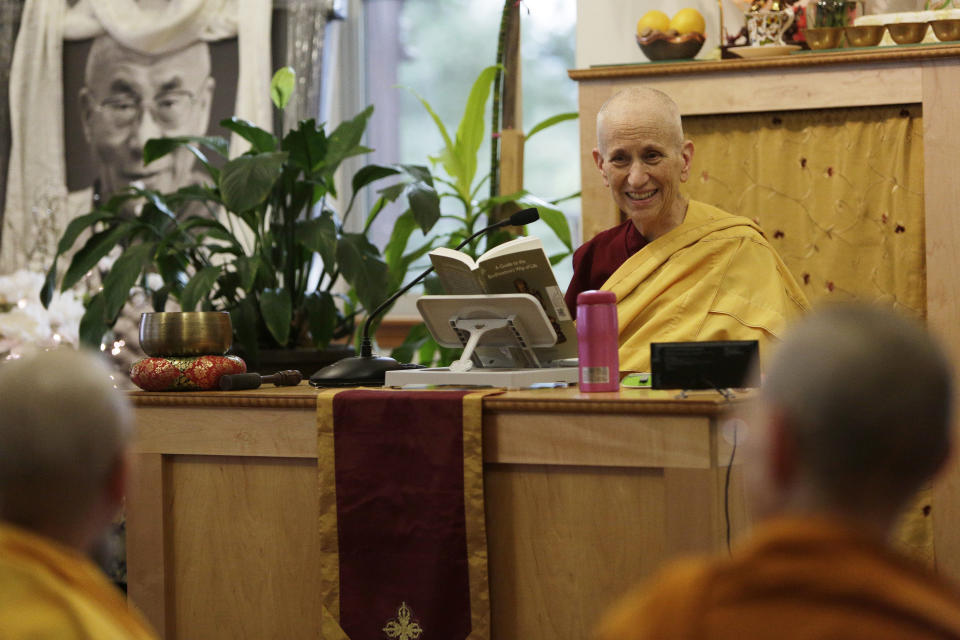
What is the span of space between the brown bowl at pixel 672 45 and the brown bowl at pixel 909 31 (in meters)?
0.53

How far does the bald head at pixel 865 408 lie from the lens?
906 millimetres

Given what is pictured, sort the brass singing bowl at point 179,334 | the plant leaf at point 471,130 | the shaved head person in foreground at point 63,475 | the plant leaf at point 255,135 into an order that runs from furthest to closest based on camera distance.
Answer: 1. the plant leaf at point 471,130
2. the plant leaf at point 255,135
3. the brass singing bowl at point 179,334
4. the shaved head person in foreground at point 63,475

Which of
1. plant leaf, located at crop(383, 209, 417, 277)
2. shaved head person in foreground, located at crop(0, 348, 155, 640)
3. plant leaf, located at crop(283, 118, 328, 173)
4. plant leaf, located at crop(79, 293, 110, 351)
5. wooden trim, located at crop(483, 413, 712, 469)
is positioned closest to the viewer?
shaved head person in foreground, located at crop(0, 348, 155, 640)

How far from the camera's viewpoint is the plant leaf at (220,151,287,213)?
10.5 feet

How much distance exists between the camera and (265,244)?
11.7 feet

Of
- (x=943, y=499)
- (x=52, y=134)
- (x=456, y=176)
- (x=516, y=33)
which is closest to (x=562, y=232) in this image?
(x=456, y=176)

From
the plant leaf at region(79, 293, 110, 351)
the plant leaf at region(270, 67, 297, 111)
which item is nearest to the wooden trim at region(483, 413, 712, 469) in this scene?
the plant leaf at region(79, 293, 110, 351)

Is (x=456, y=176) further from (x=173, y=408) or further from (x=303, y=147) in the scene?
(x=173, y=408)

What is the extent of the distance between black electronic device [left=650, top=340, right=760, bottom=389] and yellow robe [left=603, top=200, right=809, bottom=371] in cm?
46

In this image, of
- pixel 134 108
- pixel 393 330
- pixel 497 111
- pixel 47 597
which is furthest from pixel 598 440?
pixel 134 108

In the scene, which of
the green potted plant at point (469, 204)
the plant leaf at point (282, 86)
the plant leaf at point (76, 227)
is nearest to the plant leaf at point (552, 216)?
the green potted plant at point (469, 204)

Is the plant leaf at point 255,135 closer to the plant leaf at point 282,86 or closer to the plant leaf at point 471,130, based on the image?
the plant leaf at point 282,86

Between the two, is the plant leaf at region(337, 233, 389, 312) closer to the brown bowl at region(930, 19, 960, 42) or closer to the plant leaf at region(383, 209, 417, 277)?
the plant leaf at region(383, 209, 417, 277)

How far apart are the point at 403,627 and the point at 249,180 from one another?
5.17 feet
